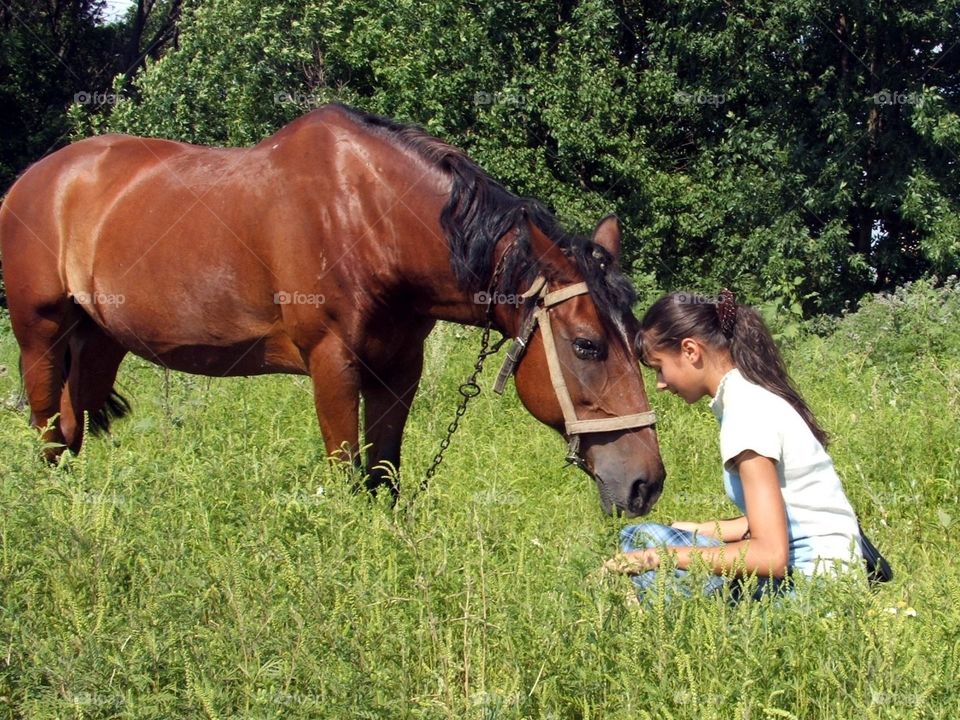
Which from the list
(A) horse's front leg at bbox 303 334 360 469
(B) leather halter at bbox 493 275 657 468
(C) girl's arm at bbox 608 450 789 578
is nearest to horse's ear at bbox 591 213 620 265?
(B) leather halter at bbox 493 275 657 468

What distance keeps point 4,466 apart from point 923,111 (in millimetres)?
13849

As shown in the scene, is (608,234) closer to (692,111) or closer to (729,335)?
(729,335)

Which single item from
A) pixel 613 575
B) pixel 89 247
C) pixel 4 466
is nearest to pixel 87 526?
pixel 4 466

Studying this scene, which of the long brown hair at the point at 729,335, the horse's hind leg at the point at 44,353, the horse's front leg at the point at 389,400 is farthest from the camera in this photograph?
the horse's hind leg at the point at 44,353

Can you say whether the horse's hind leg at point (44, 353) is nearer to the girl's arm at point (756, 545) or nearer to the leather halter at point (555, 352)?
the leather halter at point (555, 352)

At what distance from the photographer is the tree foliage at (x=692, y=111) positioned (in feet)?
51.2

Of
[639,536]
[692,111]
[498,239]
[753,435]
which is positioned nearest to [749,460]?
[753,435]

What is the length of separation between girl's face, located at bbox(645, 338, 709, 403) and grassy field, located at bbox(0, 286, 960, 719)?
1.77 feet

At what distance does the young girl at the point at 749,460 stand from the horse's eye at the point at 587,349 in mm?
662

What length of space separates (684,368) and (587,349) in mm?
872

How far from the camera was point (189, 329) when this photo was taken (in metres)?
5.52

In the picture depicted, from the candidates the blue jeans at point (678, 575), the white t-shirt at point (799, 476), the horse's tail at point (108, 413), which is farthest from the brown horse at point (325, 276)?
the white t-shirt at point (799, 476)

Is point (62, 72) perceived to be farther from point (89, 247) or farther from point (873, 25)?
point (89, 247)

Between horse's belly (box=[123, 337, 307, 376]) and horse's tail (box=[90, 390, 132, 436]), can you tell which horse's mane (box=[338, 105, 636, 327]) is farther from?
horse's tail (box=[90, 390, 132, 436])
